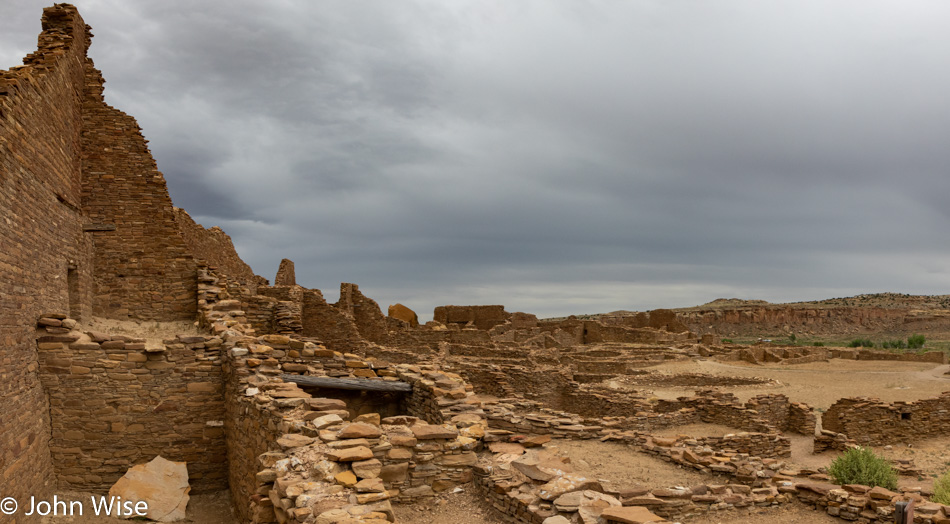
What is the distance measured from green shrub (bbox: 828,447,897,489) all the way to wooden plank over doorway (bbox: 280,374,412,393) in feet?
24.9

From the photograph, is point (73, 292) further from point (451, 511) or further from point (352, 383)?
point (451, 511)

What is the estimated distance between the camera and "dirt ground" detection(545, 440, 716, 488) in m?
8.45

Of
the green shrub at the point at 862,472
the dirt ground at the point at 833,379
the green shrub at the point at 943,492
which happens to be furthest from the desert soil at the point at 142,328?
the dirt ground at the point at 833,379

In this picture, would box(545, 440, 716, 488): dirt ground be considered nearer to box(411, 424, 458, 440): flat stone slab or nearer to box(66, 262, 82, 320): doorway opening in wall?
box(411, 424, 458, 440): flat stone slab

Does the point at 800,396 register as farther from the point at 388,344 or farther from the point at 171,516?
the point at 171,516

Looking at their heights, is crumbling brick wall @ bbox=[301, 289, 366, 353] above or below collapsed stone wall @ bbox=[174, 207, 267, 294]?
below

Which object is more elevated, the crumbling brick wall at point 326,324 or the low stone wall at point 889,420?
the crumbling brick wall at point 326,324

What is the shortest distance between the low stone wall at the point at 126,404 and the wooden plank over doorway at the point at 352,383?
4.82 ft

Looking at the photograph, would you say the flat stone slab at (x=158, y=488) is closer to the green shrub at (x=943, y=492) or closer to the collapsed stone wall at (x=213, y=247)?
the collapsed stone wall at (x=213, y=247)

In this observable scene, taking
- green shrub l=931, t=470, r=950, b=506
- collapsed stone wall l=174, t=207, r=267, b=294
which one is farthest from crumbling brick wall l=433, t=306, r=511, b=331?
green shrub l=931, t=470, r=950, b=506

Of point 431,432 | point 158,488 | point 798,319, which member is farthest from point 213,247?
point 798,319

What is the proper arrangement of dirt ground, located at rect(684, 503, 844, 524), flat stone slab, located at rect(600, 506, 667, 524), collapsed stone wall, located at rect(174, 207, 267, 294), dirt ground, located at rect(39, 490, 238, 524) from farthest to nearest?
collapsed stone wall, located at rect(174, 207, 267, 294)
dirt ground, located at rect(39, 490, 238, 524)
dirt ground, located at rect(684, 503, 844, 524)
flat stone slab, located at rect(600, 506, 667, 524)

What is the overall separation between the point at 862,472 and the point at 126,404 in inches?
484

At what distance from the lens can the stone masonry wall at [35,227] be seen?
7.64m
